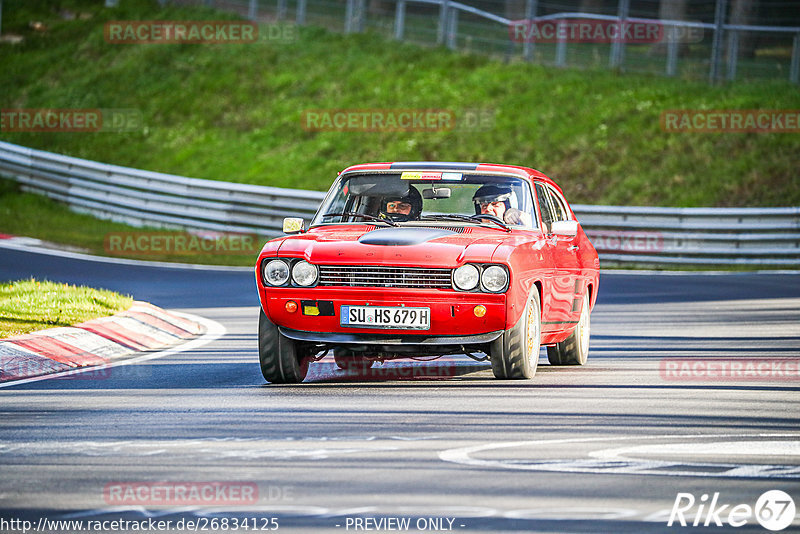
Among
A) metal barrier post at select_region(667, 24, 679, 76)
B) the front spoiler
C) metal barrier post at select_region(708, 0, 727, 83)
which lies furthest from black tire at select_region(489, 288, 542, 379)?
metal barrier post at select_region(667, 24, 679, 76)

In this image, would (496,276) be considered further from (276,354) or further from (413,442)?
(413,442)

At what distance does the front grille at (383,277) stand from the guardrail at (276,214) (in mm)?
14910

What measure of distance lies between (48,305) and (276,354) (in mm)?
4220

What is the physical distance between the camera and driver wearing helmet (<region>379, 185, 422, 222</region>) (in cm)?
1026

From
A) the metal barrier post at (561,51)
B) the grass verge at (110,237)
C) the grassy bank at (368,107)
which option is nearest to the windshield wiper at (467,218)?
the grass verge at (110,237)

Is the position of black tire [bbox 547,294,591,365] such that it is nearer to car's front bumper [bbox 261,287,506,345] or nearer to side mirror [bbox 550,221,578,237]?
side mirror [bbox 550,221,578,237]

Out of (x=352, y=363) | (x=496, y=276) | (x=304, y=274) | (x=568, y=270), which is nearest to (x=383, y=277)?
(x=304, y=274)

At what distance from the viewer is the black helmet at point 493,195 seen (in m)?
10.3

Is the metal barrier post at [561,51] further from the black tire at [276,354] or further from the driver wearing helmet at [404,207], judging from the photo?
the black tire at [276,354]

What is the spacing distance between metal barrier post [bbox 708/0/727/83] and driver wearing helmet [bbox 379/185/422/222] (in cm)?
2018

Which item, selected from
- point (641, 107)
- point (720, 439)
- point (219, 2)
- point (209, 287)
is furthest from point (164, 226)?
point (720, 439)

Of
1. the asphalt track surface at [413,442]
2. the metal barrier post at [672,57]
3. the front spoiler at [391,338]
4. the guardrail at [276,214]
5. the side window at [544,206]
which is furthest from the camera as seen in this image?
the metal barrier post at [672,57]

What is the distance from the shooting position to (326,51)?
3831 cm

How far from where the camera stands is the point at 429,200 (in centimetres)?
1036
